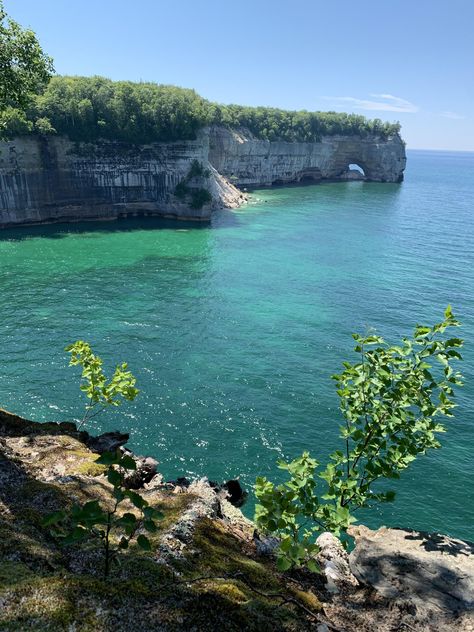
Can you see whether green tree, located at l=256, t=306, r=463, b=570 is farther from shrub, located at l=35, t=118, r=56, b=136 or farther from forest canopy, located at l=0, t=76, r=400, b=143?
shrub, located at l=35, t=118, r=56, b=136

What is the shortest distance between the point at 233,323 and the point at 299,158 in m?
134

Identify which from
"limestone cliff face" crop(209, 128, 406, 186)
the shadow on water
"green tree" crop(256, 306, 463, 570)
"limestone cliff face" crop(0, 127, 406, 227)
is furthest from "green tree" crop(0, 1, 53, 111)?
"limestone cliff face" crop(209, 128, 406, 186)

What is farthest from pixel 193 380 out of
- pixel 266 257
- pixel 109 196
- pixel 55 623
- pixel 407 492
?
pixel 109 196

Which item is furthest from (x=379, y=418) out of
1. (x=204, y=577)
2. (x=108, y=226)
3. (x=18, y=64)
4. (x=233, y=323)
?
(x=108, y=226)

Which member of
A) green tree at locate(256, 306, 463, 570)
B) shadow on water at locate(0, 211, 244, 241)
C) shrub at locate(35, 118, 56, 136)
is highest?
shrub at locate(35, 118, 56, 136)

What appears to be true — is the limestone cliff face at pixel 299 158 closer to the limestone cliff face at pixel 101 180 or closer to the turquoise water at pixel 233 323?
the limestone cliff face at pixel 101 180

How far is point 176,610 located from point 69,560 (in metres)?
3.01

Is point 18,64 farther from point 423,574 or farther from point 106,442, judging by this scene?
point 423,574

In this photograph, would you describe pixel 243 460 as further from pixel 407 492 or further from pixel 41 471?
pixel 41 471

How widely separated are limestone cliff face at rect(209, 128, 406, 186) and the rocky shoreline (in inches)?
5347

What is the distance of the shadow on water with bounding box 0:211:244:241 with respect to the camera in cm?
8575

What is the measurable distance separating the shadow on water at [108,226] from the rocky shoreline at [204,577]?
77.3m

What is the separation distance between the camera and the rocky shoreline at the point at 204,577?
8719 millimetres

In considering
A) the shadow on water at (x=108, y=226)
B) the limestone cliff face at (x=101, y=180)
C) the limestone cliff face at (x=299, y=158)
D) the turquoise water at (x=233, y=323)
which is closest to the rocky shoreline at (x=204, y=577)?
the turquoise water at (x=233, y=323)
